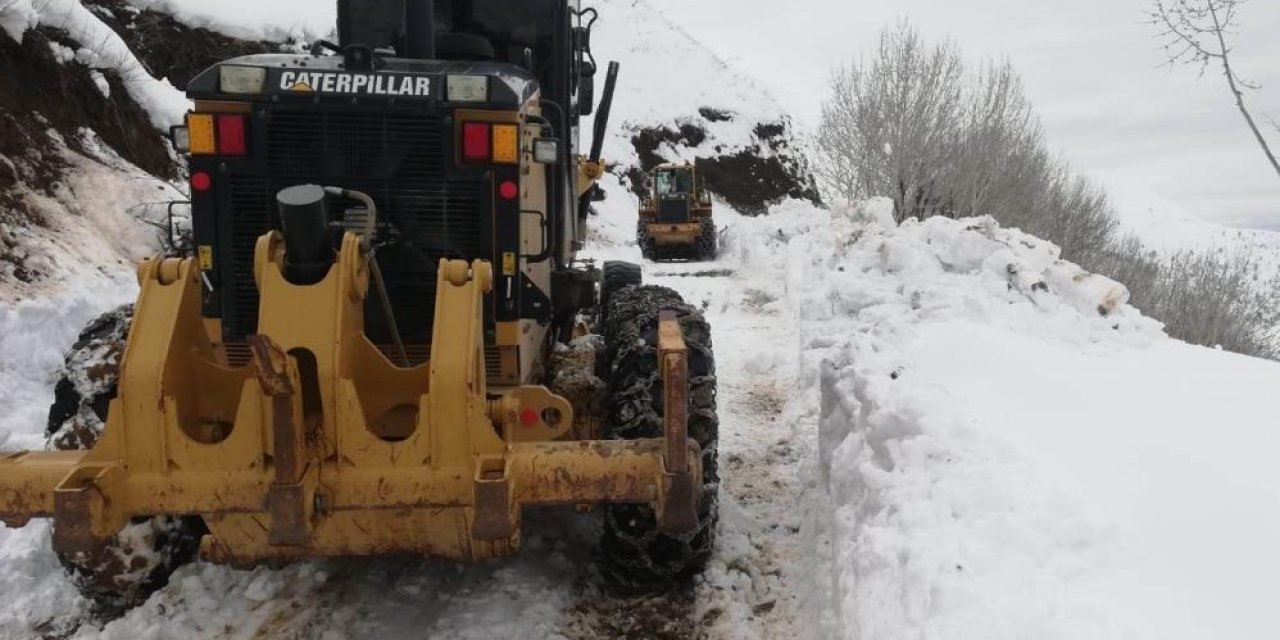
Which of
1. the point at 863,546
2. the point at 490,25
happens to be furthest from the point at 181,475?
the point at 490,25

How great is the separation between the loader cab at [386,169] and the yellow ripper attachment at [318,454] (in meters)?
0.53

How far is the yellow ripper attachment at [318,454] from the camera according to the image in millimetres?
3025

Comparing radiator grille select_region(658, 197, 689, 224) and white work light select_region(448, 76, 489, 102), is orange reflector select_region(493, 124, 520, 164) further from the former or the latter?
radiator grille select_region(658, 197, 689, 224)

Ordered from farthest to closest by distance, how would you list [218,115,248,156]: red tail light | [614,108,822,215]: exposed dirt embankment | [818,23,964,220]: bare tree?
1. [614,108,822,215]: exposed dirt embankment
2. [818,23,964,220]: bare tree
3. [218,115,248,156]: red tail light

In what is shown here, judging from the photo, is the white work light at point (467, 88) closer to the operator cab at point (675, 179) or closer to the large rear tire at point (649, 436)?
the large rear tire at point (649, 436)

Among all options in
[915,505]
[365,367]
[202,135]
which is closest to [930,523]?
[915,505]

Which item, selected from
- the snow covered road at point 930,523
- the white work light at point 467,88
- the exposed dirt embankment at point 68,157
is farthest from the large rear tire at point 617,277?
the exposed dirt embankment at point 68,157

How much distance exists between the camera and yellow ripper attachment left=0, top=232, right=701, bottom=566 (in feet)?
9.93

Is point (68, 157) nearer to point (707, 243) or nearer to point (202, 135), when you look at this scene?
point (202, 135)

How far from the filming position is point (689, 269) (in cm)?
2247

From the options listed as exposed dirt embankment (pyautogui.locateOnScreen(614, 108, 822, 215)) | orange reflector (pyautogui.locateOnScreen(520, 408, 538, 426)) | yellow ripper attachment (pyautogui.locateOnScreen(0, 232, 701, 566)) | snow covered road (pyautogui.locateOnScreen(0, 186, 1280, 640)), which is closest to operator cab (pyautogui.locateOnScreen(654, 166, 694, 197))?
exposed dirt embankment (pyautogui.locateOnScreen(614, 108, 822, 215))

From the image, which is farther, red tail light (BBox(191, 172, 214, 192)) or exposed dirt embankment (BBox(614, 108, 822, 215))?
exposed dirt embankment (BBox(614, 108, 822, 215))

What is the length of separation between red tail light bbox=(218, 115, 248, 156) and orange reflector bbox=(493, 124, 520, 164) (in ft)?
3.50

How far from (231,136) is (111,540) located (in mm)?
1814
